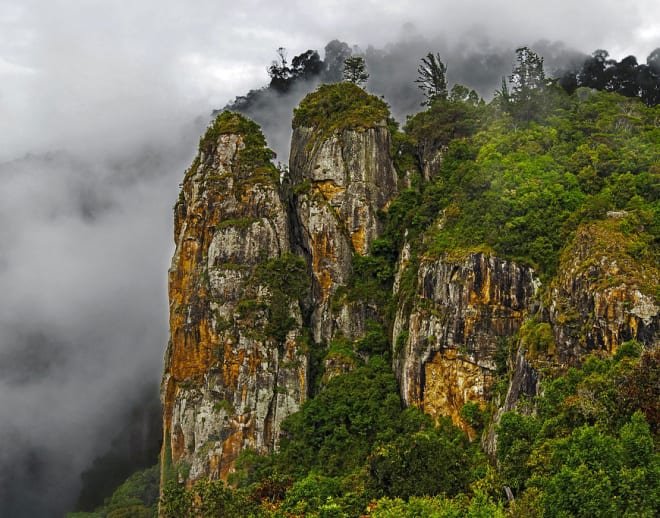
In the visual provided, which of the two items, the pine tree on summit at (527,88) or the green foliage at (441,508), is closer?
the green foliage at (441,508)

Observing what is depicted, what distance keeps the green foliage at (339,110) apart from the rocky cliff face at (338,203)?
0.68 metres

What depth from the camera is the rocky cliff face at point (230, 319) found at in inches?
1761

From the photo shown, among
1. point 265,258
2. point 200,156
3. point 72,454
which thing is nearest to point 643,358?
point 265,258

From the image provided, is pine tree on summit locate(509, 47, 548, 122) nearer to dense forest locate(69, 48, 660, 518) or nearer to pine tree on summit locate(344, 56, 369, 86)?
dense forest locate(69, 48, 660, 518)

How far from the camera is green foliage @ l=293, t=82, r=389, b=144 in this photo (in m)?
52.2

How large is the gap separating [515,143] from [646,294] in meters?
16.8

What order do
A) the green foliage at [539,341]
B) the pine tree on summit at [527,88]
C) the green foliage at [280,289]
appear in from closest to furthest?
the green foliage at [539,341], the green foliage at [280,289], the pine tree on summit at [527,88]

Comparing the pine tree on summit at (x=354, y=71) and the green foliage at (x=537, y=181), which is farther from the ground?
the pine tree on summit at (x=354, y=71)

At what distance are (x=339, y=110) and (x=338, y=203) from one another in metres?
8.57

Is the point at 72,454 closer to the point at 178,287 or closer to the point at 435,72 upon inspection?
the point at 178,287

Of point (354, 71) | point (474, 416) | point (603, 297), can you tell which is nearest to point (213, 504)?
point (474, 416)

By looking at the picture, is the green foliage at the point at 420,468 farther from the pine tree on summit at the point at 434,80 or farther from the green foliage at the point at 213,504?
the pine tree on summit at the point at 434,80

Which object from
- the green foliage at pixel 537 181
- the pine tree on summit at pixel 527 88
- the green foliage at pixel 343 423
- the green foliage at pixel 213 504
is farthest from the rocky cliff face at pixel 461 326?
the pine tree on summit at pixel 527 88

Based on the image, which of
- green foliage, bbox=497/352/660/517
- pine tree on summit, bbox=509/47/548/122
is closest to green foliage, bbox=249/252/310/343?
pine tree on summit, bbox=509/47/548/122
